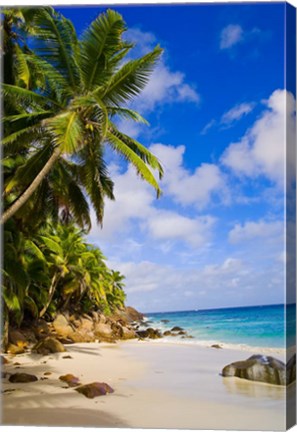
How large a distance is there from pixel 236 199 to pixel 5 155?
8.97ft

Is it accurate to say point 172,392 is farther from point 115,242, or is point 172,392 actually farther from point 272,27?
point 272,27

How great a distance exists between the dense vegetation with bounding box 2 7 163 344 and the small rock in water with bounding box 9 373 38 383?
53.5 inches

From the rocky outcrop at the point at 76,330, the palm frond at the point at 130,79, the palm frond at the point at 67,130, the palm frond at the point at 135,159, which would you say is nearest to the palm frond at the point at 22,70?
the palm frond at the point at 67,130

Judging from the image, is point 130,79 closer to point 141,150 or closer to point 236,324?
point 141,150

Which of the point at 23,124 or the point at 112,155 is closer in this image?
the point at 23,124

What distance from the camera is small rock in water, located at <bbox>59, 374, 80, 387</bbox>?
6.02 meters

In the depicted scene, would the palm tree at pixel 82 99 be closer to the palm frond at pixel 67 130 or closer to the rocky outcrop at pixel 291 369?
the palm frond at pixel 67 130

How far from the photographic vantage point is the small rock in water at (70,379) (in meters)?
6.02

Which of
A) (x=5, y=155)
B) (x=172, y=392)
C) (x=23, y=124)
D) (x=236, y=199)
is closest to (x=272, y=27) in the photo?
(x=236, y=199)

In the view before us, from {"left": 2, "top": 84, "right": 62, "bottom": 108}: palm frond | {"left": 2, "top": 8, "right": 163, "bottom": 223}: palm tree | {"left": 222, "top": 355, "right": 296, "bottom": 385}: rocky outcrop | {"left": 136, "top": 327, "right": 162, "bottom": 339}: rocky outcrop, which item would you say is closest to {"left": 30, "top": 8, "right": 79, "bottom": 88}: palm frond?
{"left": 2, "top": 8, "right": 163, "bottom": 223}: palm tree

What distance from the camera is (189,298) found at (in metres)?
6.25

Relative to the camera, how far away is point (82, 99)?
5.43 meters

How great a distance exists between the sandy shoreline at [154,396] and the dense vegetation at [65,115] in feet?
3.19

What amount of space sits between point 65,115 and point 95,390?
2.86 metres
